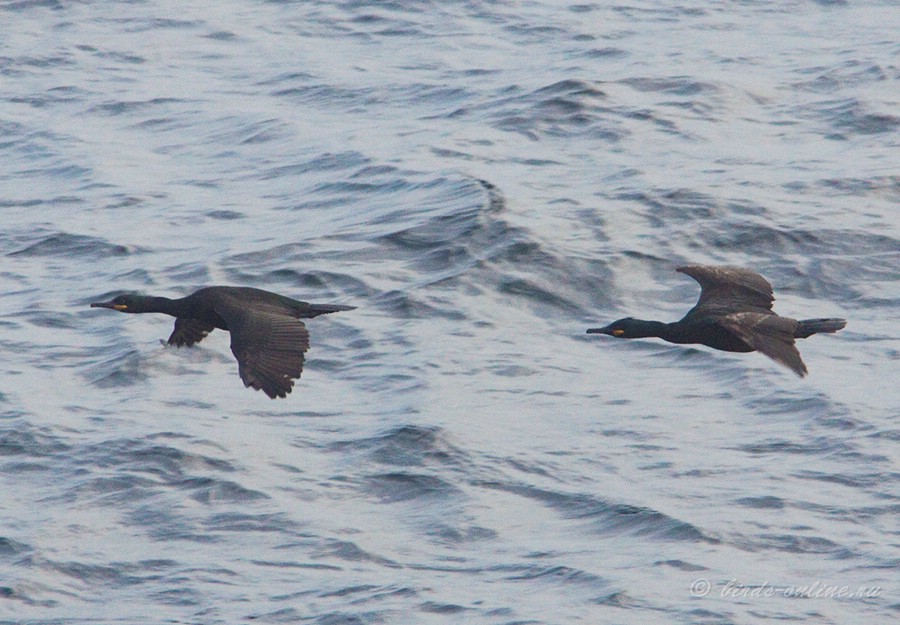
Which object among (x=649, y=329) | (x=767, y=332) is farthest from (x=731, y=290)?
(x=767, y=332)

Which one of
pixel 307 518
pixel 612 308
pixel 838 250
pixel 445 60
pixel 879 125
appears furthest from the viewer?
pixel 445 60

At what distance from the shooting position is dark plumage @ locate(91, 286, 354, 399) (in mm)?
10172

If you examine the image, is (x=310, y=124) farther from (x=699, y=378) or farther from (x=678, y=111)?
(x=699, y=378)

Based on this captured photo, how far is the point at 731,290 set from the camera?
12086mm

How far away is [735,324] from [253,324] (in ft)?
9.53

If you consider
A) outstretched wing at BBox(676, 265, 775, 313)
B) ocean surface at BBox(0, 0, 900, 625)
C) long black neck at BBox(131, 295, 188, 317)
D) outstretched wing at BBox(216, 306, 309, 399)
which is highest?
outstretched wing at BBox(216, 306, 309, 399)

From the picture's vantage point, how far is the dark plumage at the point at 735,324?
10883 millimetres

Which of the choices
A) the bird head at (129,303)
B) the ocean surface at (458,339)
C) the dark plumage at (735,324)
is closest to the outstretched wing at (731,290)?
the dark plumage at (735,324)

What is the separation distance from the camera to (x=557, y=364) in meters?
14.9

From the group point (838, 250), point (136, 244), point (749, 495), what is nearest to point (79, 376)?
point (136, 244)

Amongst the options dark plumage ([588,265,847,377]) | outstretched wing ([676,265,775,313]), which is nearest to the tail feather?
dark plumage ([588,265,847,377])

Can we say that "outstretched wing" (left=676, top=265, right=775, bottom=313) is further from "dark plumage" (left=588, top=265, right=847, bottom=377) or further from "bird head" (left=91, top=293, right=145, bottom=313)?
"bird head" (left=91, top=293, right=145, bottom=313)

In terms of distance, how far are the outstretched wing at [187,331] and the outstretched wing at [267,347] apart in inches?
45.7

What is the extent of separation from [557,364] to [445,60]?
9.55 meters
